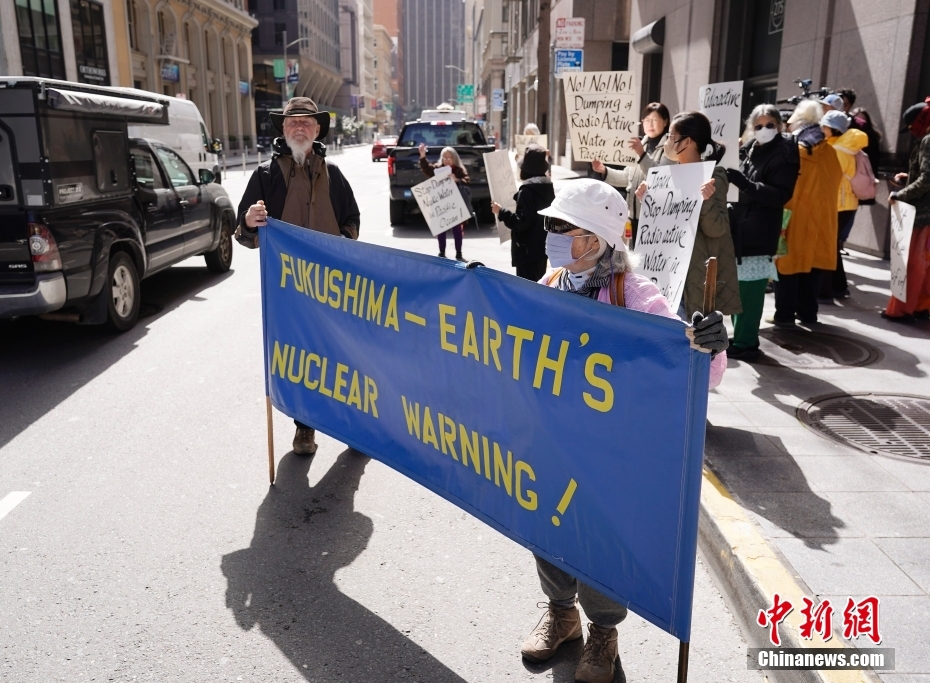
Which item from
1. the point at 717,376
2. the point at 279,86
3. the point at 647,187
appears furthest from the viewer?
the point at 279,86

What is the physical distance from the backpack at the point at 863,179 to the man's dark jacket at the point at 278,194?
20.3 feet

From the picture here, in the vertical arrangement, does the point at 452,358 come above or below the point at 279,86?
below

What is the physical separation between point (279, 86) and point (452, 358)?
92.7m

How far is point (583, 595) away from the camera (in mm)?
2914

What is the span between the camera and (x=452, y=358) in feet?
10.3

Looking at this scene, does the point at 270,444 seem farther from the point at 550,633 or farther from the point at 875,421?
the point at 875,421

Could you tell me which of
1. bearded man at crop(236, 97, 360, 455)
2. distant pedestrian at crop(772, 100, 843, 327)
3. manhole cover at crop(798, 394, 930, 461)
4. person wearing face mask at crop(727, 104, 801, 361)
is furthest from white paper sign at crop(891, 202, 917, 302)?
bearded man at crop(236, 97, 360, 455)

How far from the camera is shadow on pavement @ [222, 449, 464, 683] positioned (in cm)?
307

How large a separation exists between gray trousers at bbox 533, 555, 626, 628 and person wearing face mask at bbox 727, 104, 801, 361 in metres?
3.82

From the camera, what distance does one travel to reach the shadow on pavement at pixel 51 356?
5992 millimetres

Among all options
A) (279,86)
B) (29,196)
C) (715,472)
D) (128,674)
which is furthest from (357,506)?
(279,86)

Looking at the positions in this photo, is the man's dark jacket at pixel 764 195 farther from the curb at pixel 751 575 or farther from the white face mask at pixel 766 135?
the curb at pixel 751 575

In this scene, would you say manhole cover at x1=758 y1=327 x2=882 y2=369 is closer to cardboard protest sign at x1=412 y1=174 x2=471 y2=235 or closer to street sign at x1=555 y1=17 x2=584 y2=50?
cardboard protest sign at x1=412 y1=174 x2=471 y2=235

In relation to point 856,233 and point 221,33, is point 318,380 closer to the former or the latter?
point 856,233
